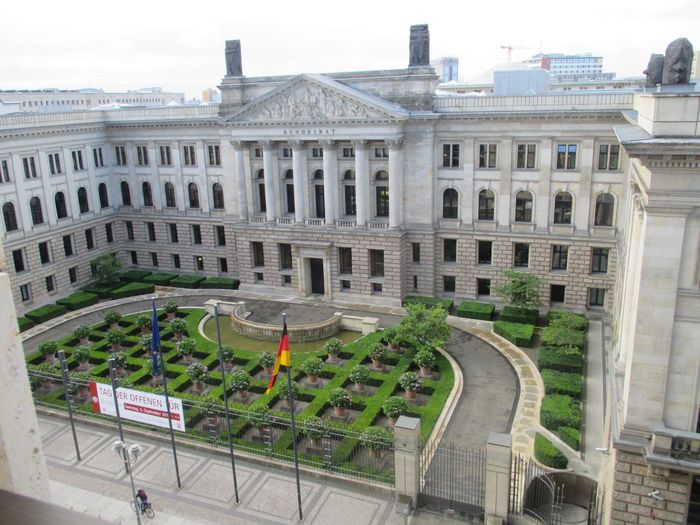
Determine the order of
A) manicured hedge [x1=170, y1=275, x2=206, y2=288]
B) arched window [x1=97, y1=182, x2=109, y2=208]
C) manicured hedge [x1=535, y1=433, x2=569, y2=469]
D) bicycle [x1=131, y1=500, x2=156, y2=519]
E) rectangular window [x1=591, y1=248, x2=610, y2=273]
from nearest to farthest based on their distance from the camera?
bicycle [x1=131, y1=500, x2=156, y2=519], manicured hedge [x1=535, y1=433, x2=569, y2=469], rectangular window [x1=591, y1=248, x2=610, y2=273], manicured hedge [x1=170, y1=275, x2=206, y2=288], arched window [x1=97, y1=182, x2=109, y2=208]

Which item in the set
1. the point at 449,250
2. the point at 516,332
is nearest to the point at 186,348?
the point at 516,332

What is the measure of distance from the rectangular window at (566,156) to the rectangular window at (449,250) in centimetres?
1124

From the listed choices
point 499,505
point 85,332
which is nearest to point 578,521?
point 499,505

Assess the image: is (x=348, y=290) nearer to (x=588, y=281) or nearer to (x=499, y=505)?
(x=588, y=281)

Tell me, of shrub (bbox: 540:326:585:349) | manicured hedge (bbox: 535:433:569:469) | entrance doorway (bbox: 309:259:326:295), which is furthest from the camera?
entrance doorway (bbox: 309:259:326:295)

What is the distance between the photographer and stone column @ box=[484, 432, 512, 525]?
25953 mm

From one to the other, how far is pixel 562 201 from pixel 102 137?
47.4 meters

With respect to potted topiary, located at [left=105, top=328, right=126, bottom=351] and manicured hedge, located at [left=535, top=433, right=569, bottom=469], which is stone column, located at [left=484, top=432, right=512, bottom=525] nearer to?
manicured hedge, located at [left=535, top=433, right=569, bottom=469]

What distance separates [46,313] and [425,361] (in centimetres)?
3571

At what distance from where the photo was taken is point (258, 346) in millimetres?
47969

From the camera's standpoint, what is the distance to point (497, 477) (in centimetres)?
2636

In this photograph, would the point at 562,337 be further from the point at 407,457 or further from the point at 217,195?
the point at 217,195

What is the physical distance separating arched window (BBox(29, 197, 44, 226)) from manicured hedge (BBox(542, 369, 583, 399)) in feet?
157

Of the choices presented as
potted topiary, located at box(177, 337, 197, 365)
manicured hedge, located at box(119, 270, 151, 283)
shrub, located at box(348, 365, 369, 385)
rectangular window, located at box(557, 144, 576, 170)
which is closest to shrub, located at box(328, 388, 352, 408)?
shrub, located at box(348, 365, 369, 385)
